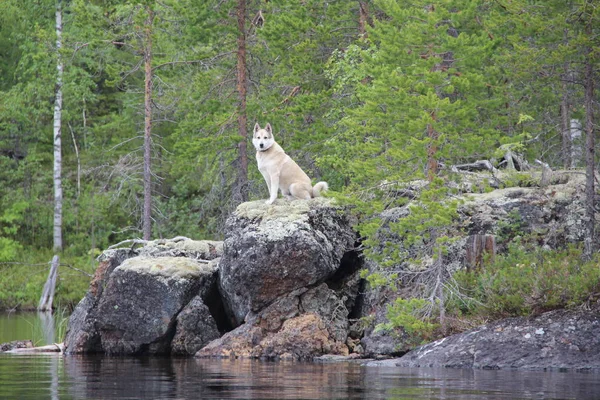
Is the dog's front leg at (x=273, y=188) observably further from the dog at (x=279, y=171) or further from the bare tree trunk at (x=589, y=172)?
the bare tree trunk at (x=589, y=172)

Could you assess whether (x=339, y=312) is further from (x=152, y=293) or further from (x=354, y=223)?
(x=152, y=293)

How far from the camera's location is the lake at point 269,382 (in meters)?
12.5

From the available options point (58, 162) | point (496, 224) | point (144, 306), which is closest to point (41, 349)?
point (144, 306)

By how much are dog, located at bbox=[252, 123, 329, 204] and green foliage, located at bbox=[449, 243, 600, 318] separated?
4.49m

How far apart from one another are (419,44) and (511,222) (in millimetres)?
4190

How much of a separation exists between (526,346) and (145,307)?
841 cm

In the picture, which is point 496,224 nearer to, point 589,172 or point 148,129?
point 589,172

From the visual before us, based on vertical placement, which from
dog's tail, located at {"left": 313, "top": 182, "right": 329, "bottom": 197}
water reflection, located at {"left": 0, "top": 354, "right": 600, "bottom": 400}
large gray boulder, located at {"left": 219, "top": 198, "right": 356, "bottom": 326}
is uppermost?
dog's tail, located at {"left": 313, "top": 182, "right": 329, "bottom": 197}

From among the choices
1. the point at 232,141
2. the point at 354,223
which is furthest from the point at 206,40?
the point at 354,223

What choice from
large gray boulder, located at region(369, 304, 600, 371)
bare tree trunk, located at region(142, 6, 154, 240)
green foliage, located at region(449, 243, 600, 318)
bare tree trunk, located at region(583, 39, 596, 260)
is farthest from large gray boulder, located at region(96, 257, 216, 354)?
bare tree trunk, located at region(142, 6, 154, 240)

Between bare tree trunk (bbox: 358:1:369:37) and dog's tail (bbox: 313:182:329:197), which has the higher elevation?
bare tree trunk (bbox: 358:1:369:37)

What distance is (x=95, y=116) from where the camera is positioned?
48.6m

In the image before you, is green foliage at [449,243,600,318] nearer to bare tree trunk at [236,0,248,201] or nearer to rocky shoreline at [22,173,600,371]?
rocky shoreline at [22,173,600,371]

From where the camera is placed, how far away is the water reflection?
12.5 metres
